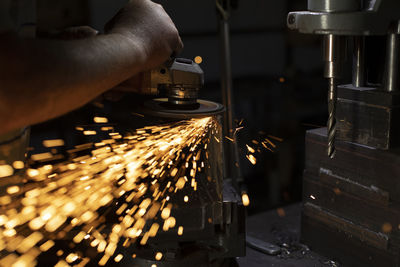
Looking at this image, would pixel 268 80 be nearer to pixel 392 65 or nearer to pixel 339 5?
pixel 392 65

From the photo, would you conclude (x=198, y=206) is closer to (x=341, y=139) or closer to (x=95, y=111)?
(x=341, y=139)

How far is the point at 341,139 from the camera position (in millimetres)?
1182

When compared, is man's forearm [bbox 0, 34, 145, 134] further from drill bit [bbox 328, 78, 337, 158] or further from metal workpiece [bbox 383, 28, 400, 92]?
metal workpiece [bbox 383, 28, 400, 92]

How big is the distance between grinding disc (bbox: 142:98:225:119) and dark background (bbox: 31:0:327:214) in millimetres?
1236

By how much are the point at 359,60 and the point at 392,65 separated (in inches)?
4.2

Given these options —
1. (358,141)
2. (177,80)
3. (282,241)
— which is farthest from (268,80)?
(177,80)

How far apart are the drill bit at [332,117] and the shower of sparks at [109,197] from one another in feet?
0.89

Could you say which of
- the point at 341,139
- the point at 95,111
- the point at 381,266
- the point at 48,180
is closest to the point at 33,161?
the point at 95,111

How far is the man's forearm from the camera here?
65 centimetres

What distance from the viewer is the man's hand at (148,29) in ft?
2.89

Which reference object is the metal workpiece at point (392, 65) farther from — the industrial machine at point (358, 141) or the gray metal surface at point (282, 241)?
the gray metal surface at point (282, 241)

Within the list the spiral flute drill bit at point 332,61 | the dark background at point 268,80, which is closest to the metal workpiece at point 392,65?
the spiral flute drill bit at point 332,61

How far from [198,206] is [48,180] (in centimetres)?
43

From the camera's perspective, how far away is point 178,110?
1003mm
